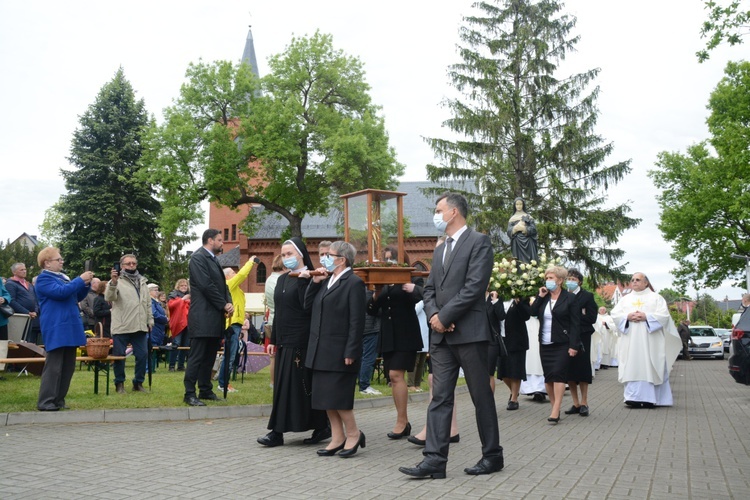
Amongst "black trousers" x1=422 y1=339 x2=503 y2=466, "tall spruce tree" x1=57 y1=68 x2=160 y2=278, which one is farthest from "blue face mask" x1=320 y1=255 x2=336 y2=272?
"tall spruce tree" x1=57 y1=68 x2=160 y2=278

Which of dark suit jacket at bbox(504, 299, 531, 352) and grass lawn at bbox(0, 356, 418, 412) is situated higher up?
dark suit jacket at bbox(504, 299, 531, 352)

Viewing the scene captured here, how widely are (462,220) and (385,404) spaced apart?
19.2ft

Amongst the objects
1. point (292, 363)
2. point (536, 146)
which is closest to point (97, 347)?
point (292, 363)

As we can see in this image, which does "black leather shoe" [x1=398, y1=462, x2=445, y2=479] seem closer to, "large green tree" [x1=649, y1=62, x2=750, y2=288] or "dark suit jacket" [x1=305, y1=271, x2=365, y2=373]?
"dark suit jacket" [x1=305, y1=271, x2=365, y2=373]

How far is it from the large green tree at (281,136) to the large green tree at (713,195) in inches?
719

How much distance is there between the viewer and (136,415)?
891cm

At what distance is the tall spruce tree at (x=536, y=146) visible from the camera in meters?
33.8

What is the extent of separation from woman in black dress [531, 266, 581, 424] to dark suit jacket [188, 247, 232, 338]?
475 cm

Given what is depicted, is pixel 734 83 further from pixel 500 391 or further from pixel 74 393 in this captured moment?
pixel 74 393

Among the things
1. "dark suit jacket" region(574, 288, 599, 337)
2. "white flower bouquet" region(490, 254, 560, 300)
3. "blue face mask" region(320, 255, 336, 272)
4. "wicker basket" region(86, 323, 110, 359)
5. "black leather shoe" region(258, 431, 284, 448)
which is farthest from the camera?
"white flower bouquet" region(490, 254, 560, 300)

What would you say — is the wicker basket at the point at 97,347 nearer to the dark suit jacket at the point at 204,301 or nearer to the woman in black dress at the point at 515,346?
the dark suit jacket at the point at 204,301

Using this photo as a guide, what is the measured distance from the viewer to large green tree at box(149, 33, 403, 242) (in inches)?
1558

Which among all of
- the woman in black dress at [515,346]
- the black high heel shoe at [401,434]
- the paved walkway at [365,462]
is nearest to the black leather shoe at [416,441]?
the paved walkway at [365,462]

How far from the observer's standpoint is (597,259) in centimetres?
3484
